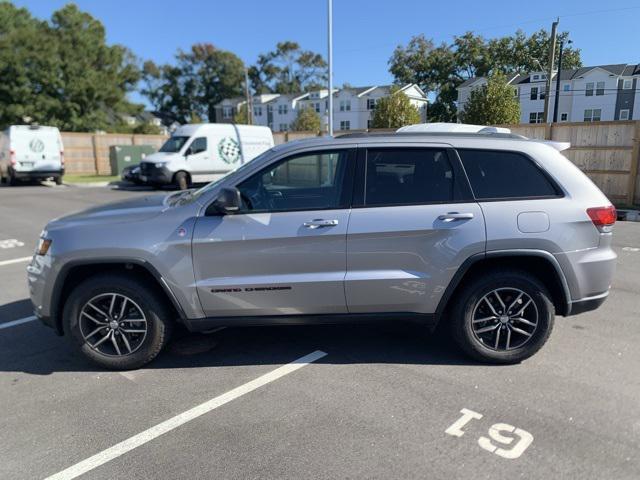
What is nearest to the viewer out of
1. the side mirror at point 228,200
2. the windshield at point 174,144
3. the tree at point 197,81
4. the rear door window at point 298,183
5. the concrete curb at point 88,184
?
the side mirror at point 228,200

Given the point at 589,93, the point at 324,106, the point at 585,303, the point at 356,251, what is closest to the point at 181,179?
the point at 356,251

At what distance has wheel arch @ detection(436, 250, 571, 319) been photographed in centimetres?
361

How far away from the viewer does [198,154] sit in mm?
18500

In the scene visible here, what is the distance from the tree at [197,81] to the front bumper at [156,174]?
6496 cm

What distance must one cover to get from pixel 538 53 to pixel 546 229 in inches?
2242

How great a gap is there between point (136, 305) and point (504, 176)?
296 cm

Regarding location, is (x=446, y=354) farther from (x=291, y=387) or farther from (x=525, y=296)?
(x=291, y=387)

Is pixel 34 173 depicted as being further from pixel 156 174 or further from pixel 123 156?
pixel 156 174

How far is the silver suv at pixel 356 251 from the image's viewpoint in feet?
11.8

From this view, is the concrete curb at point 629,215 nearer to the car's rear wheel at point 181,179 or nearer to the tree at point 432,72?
the car's rear wheel at point 181,179

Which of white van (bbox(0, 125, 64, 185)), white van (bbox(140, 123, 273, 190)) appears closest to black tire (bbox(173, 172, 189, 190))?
white van (bbox(140, 123, 273, 190))

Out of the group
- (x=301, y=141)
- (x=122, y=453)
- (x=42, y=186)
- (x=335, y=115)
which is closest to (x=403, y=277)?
(x=301, y=141)

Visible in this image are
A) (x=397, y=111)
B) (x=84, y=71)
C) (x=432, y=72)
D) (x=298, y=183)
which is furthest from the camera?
(x=432, y=72)

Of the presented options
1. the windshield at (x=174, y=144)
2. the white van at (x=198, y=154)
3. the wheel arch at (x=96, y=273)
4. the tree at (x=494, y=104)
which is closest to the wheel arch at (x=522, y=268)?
the wheel arch at (x=96, y=273)
